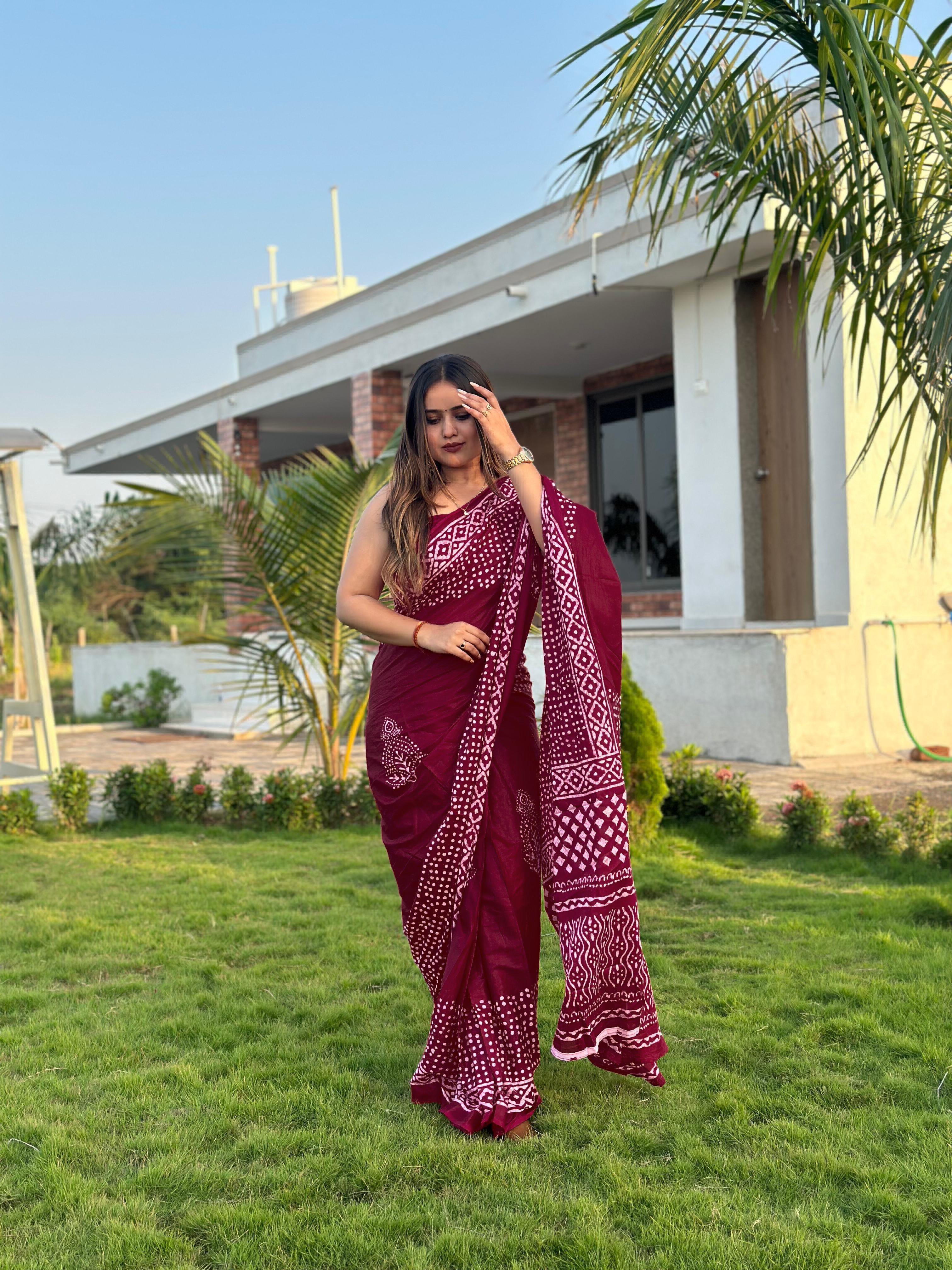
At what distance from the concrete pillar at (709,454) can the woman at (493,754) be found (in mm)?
7147

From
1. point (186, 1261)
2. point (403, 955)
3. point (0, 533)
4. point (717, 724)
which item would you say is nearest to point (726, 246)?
point (717, 724)

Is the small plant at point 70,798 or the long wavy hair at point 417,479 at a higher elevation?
the long wavy hair at point 417,479

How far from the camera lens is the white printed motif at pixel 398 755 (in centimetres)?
308

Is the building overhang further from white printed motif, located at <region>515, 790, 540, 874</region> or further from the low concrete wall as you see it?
white printed motif, located at <region>515, 790, 540, 874</region>

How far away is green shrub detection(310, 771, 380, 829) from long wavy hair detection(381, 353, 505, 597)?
14.9 ft

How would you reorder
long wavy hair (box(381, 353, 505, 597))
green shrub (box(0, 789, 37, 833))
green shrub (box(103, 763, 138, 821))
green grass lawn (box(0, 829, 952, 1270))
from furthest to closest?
green shrub (box(103, 763, 138, 821)) → green shrub (box(0, 789, 37, 833)) → long wavy hair (box(381, 353, 505, 597)) → green grass lawn (box(0, 829, 952, 1270))

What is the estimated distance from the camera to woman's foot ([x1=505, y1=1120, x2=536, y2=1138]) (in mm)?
2883

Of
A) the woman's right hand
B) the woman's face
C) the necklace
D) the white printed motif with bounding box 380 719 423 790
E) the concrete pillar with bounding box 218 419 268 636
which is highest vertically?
the concrete pillar with bounding box 218 419 268 636

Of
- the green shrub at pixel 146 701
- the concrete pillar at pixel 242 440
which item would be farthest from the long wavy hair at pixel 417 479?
the concrete pillar at pixel 242 440

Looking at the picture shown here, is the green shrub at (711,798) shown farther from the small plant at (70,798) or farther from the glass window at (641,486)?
the glass window at (641,486)

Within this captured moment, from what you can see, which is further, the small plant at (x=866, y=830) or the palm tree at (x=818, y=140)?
the small plant at (x=866, y=830)

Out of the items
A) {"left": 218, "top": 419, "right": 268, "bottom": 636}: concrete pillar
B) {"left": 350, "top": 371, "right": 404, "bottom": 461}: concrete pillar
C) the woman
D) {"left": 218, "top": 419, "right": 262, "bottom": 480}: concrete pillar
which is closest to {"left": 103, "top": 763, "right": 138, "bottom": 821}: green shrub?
the woman

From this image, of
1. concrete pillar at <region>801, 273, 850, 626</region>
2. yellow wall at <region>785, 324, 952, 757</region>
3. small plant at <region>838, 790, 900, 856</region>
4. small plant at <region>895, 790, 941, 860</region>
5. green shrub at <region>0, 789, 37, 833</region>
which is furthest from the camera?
concrete pillar at <region>801, 273, 850, 626</region>

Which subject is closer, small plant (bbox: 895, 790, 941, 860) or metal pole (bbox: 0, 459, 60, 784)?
small plant (bbox: 895, 790, 941, 860)
